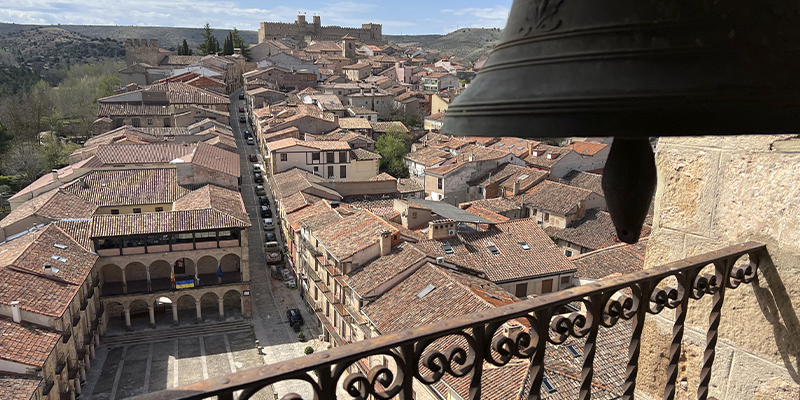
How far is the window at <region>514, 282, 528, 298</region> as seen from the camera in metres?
20.1

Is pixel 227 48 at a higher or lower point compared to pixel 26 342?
higher

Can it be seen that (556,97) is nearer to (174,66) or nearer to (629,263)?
(629,263)

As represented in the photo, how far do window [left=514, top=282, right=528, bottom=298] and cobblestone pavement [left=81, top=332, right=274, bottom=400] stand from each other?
30.6ft

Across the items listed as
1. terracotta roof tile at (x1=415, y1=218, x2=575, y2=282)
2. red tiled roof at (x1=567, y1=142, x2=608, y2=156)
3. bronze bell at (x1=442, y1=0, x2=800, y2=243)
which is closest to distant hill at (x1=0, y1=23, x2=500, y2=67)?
red tiled roof at (x1=567, y1=142, x2=608, y2=156)

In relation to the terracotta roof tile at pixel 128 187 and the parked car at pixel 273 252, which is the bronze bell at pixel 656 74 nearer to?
the parked car at pixel 273 252

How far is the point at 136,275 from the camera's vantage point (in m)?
24.1

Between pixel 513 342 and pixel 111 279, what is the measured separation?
25270 mm

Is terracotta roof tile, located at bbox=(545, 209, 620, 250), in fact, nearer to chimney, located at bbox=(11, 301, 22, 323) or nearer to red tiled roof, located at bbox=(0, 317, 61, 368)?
red tiled roof, located at bbox=(0, 317, 61, 368)

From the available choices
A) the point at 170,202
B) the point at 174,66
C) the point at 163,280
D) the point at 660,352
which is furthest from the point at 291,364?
the point at 174,66

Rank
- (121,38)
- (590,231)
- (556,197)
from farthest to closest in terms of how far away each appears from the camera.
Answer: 1. (121,38)
2. (556,197)
3. (590,231)

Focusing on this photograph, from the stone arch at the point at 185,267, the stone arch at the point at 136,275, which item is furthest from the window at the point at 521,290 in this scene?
the stone arch at the point at 136,275

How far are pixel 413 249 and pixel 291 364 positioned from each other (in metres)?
16.5

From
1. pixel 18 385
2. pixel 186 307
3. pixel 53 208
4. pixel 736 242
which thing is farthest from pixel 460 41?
pixel 736 242

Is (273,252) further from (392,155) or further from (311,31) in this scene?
(311,31)
